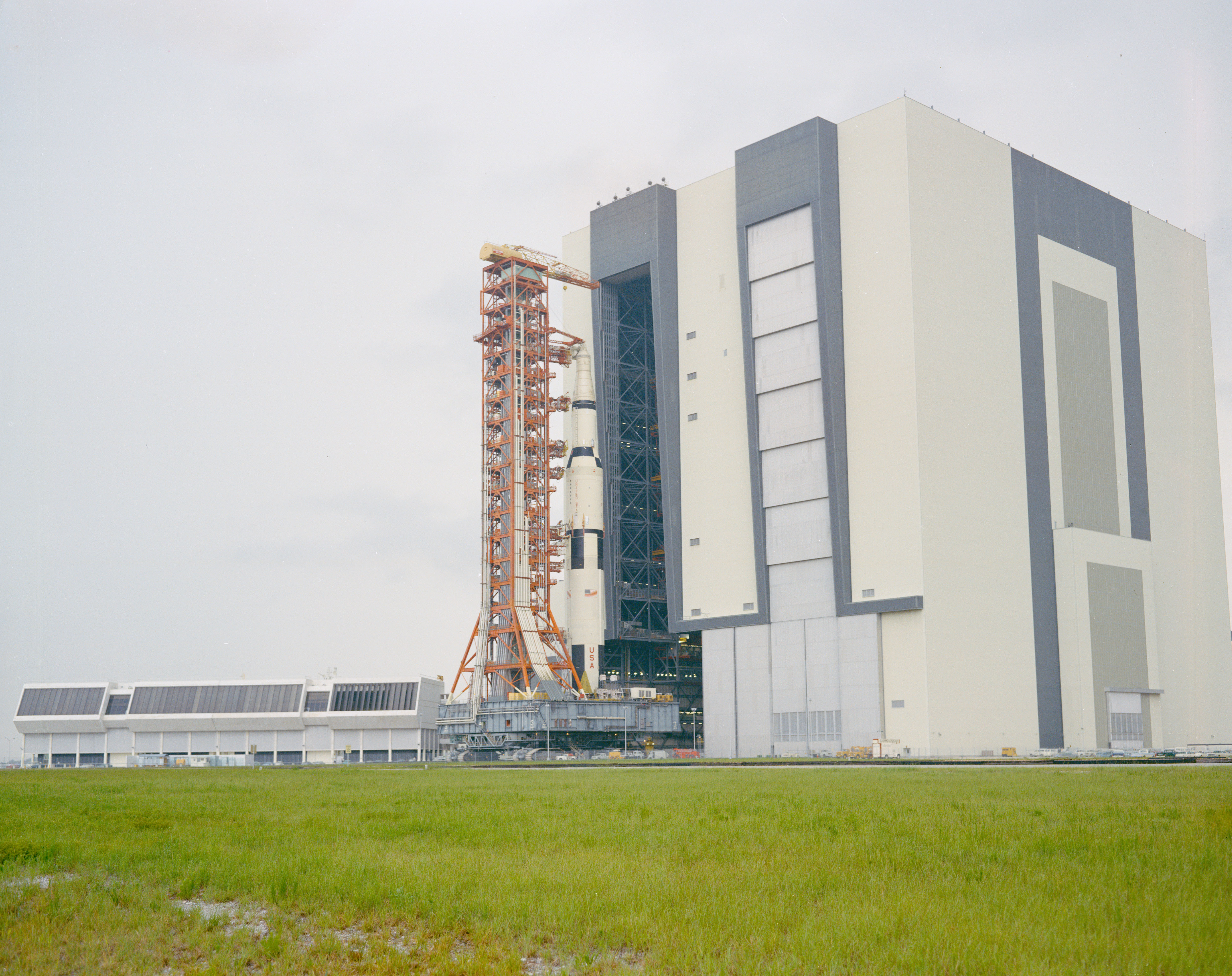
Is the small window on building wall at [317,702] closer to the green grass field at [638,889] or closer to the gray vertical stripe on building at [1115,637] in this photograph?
the gray vertical stripe on building at [1115,637]

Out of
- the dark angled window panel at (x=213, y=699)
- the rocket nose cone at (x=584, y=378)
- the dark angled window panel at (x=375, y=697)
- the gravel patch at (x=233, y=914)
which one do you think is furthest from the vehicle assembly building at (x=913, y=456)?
the gravel patch at (x=233, y=914)

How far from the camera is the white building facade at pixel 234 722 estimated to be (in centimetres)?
11788

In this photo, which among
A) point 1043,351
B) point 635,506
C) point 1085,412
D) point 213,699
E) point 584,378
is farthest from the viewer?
point 213,699

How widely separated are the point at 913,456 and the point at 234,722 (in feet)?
253

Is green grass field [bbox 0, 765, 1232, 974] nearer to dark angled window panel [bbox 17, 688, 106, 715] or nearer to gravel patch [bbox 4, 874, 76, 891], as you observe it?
gravel patch [bbox 4, 874, 76, 891]

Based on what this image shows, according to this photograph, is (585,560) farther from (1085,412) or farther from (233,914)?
(233,914)

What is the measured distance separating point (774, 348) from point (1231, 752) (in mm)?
42294

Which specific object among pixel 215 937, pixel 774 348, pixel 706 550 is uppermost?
pixel 774 348

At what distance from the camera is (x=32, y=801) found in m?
31.4

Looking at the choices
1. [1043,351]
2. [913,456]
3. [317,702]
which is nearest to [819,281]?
[913,456]

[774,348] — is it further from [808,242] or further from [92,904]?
[92,904]

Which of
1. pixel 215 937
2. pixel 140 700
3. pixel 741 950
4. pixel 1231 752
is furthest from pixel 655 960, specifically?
pixel 140 700

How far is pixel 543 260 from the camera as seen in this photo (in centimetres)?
10544

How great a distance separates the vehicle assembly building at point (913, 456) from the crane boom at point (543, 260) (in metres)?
2.68
